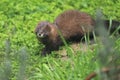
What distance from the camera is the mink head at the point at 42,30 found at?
19.6ft

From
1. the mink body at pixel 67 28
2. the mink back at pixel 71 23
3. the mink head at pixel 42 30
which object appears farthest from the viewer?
the mink back at pixel 71 23

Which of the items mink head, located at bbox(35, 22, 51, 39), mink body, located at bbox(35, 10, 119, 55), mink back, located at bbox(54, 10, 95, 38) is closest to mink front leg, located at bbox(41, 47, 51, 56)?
mink body, located at bbox(35, 10, 119, 55)

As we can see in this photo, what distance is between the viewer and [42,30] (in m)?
6.07

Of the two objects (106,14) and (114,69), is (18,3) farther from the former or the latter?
(114,69)

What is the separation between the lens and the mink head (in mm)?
5980

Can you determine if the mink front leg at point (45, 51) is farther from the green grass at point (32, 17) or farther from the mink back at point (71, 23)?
the mink back at point (71, 23)

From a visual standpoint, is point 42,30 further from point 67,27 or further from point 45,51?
point 67,27

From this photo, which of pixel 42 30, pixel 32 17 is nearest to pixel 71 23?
pixel 42 30

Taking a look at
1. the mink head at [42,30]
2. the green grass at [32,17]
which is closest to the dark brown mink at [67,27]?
the mink head at [42,30]

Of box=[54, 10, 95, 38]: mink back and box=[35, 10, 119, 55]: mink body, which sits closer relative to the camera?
box=[35, 10, 119, 55]: mink body

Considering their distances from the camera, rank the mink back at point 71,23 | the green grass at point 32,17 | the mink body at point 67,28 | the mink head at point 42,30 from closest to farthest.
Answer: the green grass at point 32,17 < the mink head at point 42,30 < the mink body at point 67,28 < the mink back at point 71,23

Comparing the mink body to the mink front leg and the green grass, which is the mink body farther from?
the green grass

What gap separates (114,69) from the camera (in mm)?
1088

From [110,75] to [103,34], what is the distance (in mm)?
119
